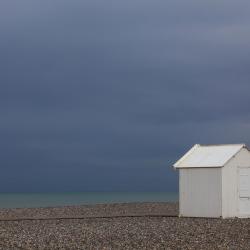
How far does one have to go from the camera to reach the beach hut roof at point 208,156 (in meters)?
29.7

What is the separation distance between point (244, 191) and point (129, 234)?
29.9 feet

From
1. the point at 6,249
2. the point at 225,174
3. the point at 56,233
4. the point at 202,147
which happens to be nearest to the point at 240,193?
the point at 225,174

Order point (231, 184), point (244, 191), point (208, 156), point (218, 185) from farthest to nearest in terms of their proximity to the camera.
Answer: point (208, 156) < point (244, 191) < point (231, 184) < point (218, 185)

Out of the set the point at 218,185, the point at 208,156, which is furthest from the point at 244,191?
the point at 208,156

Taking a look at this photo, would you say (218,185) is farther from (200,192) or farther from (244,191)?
(244,191)

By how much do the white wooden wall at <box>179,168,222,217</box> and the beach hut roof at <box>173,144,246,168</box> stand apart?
0.31 metres

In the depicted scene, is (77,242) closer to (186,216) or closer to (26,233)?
(26,233)

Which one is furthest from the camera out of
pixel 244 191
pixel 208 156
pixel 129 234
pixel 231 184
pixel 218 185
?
pixel 208 156

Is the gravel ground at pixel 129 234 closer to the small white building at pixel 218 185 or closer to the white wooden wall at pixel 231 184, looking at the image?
the white wooden wall at pixel 231 184

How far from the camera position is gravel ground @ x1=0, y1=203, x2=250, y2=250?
19734 mm

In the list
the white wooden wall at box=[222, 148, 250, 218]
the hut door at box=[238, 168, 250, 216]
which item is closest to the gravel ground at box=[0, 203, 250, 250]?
the white wooden wall at box=[222, 148, 250, 218]

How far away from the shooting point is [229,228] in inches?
960

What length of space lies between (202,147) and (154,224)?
23.5 feet

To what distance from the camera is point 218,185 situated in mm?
29219
